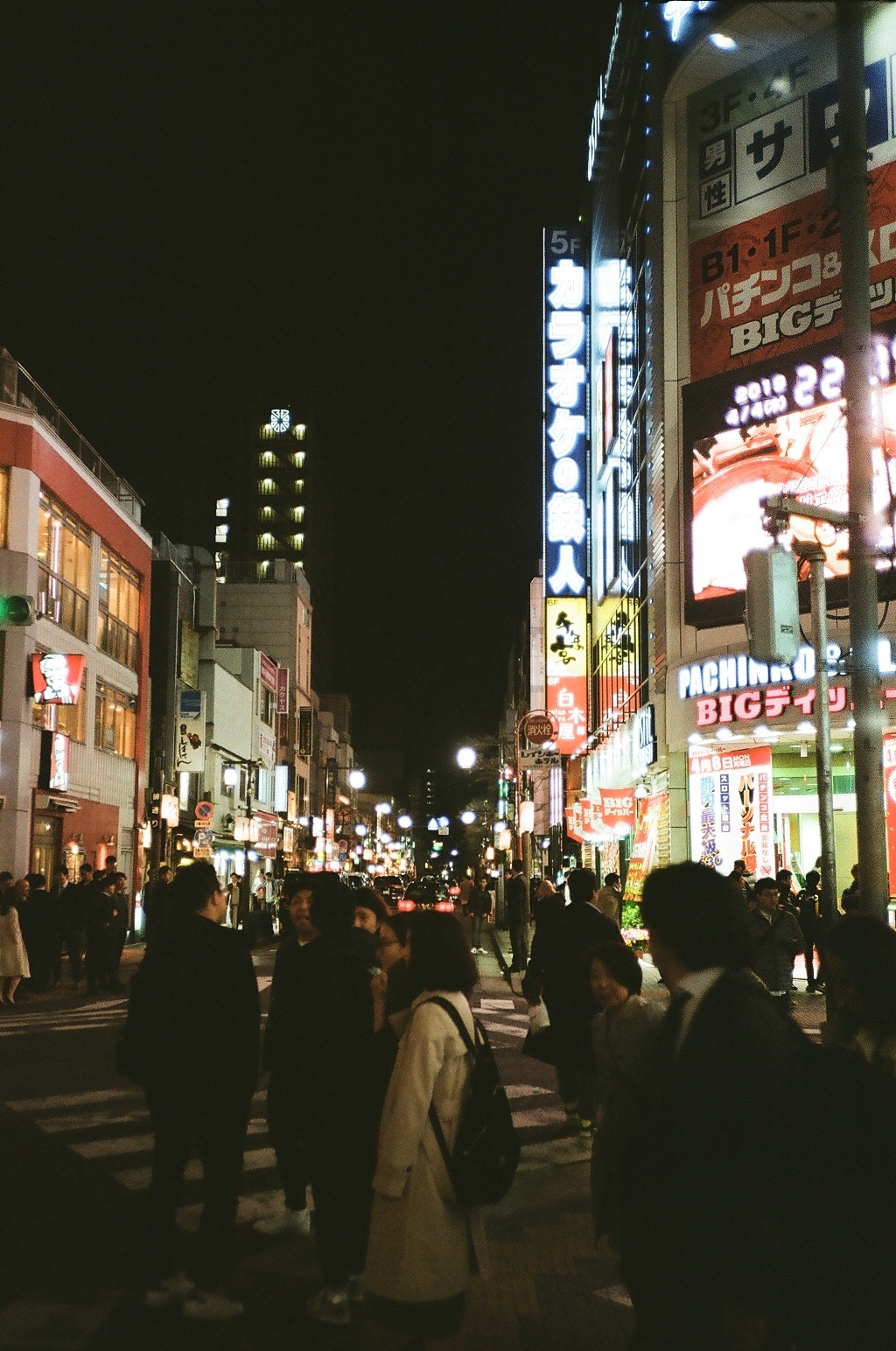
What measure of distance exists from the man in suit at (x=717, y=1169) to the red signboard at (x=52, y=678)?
27403 millimetres

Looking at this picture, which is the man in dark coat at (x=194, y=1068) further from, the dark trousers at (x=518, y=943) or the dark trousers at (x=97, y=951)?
the dark trousers at (x=518, y=943)

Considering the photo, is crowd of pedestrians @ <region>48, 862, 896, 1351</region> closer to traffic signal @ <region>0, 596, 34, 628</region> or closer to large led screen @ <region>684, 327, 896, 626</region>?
traffic signal @ <region>0, 596, 34, 628</region>

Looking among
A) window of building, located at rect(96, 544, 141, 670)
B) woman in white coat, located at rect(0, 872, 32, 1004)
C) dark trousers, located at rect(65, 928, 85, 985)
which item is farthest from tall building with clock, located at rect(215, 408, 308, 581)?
woman in white coat, located at rect(0, 872, 32, 1004)

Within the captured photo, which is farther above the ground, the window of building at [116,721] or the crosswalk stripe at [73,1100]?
the window of building at [116,721]

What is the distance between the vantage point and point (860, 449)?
9.04 meters

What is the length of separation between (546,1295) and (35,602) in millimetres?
25964

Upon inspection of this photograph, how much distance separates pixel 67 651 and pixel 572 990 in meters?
25.0

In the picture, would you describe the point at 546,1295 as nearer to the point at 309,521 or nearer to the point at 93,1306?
the point at 93,1306

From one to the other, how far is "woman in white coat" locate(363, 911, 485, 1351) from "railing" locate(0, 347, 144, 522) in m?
28.0

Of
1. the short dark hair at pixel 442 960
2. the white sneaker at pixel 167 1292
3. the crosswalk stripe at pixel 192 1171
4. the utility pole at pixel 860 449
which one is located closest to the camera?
the short dark hair at pixel 442 960

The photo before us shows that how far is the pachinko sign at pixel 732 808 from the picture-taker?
23.1 metres

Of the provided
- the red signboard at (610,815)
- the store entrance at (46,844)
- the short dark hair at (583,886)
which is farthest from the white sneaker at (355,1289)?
the store entrance at (46,844)

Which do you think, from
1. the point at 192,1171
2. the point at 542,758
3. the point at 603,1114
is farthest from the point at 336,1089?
→ the point at 542,758

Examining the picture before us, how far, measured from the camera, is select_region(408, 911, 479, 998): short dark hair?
489 cm
